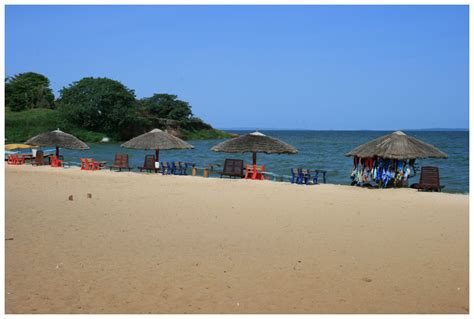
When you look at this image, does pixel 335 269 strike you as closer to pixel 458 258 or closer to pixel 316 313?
pixel 316 313

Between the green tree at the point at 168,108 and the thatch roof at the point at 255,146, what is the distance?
171 feet

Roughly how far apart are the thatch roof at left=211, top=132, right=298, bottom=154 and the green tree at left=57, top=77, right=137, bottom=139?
128 feet

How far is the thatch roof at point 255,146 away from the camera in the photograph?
1758 centimetres

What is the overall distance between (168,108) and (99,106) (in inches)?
654

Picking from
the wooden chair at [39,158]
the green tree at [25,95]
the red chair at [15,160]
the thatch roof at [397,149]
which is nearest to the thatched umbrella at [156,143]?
the wooden chair at [39,158]

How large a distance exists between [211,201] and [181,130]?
58.9 metres

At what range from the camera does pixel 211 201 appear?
11414 millimetres

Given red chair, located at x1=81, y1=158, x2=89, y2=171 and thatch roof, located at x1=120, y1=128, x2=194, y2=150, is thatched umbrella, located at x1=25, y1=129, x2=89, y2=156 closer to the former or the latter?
red chair, located at x1=81, y1=158, x2=89, y2=171

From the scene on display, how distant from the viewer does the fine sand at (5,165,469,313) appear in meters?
4.99

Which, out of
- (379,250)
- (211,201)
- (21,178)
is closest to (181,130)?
(21,178)

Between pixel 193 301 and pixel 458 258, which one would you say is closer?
pixel 193 301

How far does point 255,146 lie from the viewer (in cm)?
1773

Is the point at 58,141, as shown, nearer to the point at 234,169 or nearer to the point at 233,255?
the point at 234,169

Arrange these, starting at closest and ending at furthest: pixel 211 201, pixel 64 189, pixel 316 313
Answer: pixel 316 313 → pixel 211 201 → pixel 64 189
